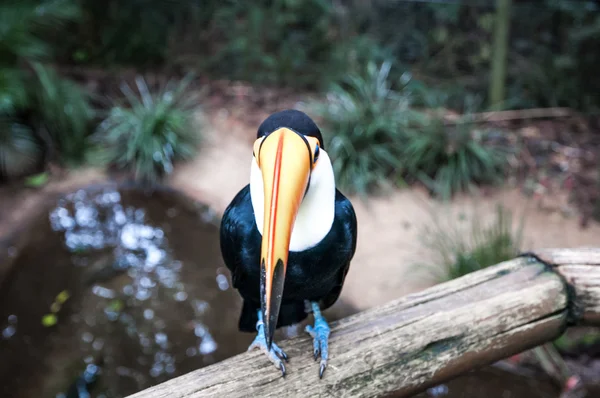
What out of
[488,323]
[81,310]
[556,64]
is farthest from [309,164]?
[556,64]

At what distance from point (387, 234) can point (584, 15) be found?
2.61 m

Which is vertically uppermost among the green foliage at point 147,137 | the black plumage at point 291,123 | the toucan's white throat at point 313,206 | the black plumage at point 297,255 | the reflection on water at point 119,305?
the black plumage at point 291,123

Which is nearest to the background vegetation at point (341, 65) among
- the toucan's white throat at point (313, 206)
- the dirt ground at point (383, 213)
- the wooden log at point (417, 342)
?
the dirt ground at point (383, 213)

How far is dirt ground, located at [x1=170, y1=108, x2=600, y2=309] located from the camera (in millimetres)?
3281

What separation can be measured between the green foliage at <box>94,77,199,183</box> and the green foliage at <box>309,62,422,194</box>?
1.19m

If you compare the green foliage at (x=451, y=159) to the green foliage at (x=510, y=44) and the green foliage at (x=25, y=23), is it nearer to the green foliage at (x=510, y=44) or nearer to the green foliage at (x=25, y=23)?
the green foliage at (x=510, y=44)

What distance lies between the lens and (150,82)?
5.45m

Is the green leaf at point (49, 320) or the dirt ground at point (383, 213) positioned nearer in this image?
the green leaf at point (49, 320)

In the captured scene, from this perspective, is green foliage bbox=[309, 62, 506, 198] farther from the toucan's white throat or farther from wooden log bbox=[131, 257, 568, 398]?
the toucan's white throat

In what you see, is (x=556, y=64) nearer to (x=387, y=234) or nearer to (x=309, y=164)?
(x=387, y=234)

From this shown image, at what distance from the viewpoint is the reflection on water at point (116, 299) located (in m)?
2.72

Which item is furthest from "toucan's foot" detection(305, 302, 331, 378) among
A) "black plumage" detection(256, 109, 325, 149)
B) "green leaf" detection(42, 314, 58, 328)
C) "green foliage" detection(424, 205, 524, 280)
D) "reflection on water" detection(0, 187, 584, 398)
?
"green leaf" detection(42, 314, 58, 328)

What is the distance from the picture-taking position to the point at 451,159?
3959 millimetres

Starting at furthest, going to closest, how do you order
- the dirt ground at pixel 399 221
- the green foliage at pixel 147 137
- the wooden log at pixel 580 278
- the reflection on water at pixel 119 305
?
the green foliage at pixel 147 137, the dirt ground at pixel 399 221, the reflection on water at pixel 119 305, the wooden log at pixel 580 278
